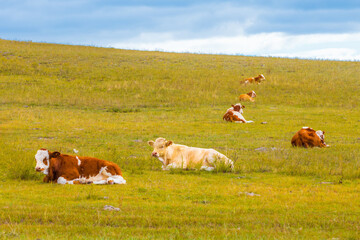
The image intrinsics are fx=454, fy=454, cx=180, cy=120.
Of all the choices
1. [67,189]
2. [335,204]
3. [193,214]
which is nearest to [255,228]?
[193,214]

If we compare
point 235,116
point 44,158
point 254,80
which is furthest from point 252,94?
point 44,158

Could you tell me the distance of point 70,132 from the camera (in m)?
21.9

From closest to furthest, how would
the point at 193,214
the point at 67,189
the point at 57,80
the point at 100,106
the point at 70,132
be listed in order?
the point at 193,214 → the point at 67,189 → the point at 70,132 → the point at 100,106 → the point at 57,80

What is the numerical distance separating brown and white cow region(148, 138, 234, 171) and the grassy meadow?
36 centimetres

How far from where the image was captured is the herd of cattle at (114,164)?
36.7ft

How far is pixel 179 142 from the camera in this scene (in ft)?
62.6

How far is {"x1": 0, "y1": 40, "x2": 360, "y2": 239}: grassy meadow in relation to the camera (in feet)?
24.4

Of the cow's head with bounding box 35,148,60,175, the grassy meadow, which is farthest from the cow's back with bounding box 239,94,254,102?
the cow's head with bounding box 35,148,60,175

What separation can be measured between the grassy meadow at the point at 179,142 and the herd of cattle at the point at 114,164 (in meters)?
0.38

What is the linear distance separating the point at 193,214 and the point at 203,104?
26.2m

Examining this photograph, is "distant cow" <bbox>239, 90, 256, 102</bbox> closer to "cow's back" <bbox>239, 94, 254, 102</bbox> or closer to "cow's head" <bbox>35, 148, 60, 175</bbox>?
"cow's back" <bbox>239, 94, 254, 102</bbox>

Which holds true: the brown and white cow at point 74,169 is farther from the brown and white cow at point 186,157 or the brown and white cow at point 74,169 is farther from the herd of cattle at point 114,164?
the brown and white cow at point 186,157

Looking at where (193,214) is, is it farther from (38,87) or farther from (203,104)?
(38,87)

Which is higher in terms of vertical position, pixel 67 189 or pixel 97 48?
pixel 97 48
